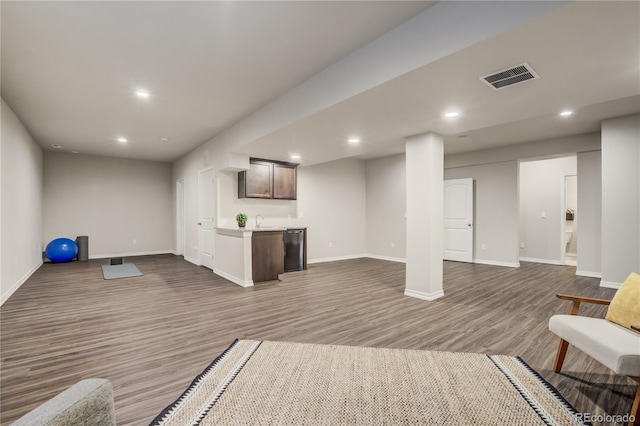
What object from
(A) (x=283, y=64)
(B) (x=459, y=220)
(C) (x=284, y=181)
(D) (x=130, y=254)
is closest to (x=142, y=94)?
(A) (x=283, y=64)

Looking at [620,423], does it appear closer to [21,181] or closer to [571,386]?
[571,386]

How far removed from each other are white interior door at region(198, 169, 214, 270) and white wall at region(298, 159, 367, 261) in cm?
210

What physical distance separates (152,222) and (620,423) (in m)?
10.1

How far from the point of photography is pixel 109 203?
8.45 meters

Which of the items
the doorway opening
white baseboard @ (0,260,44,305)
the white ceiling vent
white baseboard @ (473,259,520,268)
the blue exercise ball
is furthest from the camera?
the doorway opening

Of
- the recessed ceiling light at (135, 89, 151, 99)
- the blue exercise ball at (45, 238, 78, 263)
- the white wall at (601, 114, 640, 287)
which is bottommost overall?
the blue exercise ball at (45, 238, 78, 263)

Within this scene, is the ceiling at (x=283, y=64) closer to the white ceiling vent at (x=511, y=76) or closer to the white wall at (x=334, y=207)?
the white ceiling vent at (x=511, y=76)

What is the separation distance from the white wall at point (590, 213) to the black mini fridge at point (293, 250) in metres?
5.43

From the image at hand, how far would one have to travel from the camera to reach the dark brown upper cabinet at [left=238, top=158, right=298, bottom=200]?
6.21m

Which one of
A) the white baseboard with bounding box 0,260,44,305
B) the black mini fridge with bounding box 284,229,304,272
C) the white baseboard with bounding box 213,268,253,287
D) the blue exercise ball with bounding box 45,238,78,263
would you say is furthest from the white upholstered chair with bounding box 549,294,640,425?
the blue exercise ball with bounding box 45,238,78,263

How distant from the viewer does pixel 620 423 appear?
1.74m

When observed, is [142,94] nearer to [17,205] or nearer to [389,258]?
[17,205]

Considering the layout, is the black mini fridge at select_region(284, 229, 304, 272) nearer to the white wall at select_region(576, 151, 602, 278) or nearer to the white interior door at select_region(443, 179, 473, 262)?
the white interior door at select_region(443, 179, 473, 262)

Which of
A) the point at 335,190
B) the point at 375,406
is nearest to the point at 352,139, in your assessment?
the point at 335,190
